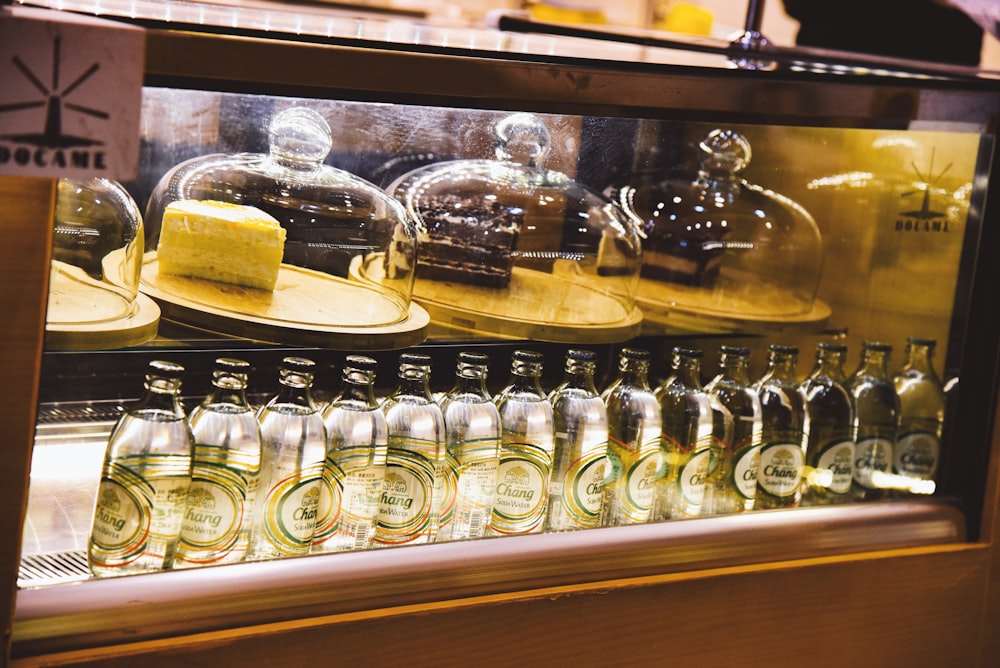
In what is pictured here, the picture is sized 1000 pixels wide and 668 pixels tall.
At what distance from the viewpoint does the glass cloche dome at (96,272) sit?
1122mm

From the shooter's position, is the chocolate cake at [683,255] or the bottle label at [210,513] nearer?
the bottle label at [210,513]

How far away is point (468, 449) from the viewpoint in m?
1.36

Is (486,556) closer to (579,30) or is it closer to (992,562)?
(992,562)

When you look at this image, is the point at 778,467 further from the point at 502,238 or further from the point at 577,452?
the point at 502,238

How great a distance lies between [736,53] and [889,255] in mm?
384

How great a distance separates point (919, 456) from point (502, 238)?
760 mm

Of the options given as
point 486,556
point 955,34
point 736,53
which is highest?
point 955,34

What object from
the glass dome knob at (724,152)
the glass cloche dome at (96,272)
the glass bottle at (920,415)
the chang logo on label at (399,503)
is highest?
the glass dome knob at (724,152)

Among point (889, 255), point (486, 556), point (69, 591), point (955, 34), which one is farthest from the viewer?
point (955, 34)

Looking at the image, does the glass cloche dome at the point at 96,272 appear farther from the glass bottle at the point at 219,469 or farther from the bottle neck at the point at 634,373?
the bottle neck at the point at 634,373

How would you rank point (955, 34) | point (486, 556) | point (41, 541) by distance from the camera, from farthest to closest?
1. point (955, 34)
2. point (486, 556)
3. point (41, 541)

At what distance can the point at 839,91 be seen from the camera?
4.52 feet

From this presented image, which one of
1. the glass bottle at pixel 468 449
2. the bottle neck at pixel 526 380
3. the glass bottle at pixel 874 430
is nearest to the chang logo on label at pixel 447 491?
the glass bottle at pixel 468 449

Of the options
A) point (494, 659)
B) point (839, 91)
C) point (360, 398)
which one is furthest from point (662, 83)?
point (494, 659)
